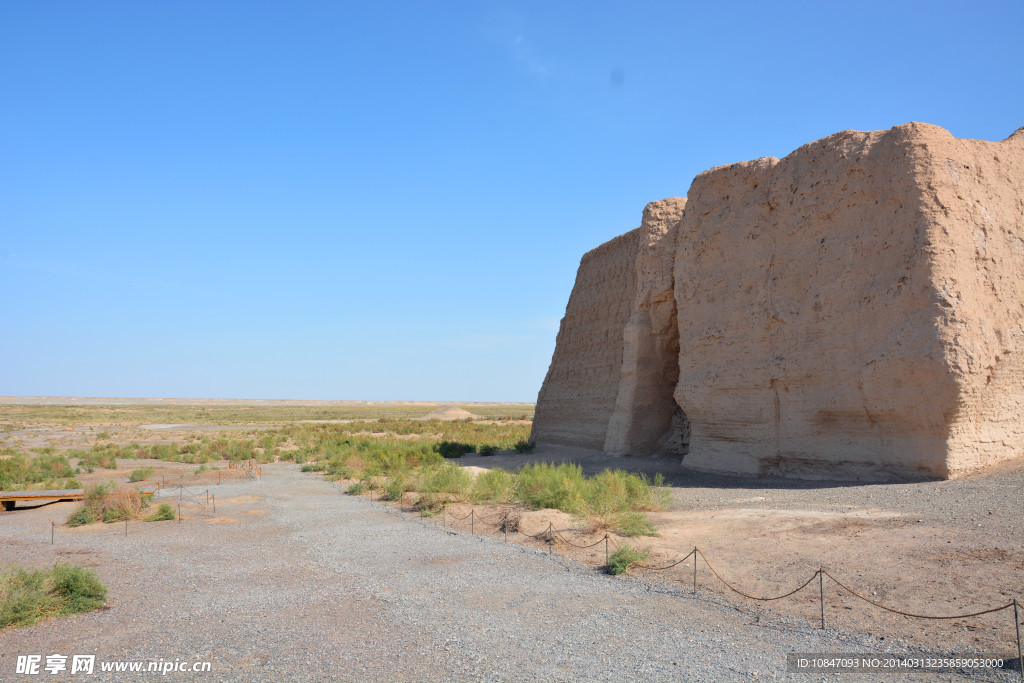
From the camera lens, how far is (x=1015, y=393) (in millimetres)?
13906

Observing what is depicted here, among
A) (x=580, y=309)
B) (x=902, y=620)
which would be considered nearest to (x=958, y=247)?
(x=902, y=620)

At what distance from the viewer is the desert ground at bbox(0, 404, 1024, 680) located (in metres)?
5.98

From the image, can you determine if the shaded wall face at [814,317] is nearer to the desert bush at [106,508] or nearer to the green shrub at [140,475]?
the desert bush at [106,508]

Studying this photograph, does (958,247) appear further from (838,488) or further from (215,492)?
(215,492)

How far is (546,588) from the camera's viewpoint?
328 inches

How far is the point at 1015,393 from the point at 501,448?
781 inches

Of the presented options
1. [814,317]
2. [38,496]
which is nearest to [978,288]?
[814,317]

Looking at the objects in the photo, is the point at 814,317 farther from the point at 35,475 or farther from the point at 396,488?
the point at 35,475

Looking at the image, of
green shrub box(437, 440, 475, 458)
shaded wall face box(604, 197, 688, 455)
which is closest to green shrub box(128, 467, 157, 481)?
green shrub box(437, 440, 475, 458)

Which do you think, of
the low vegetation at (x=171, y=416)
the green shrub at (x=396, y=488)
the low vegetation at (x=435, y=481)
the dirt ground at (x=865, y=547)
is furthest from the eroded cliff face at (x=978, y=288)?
the low vegetation at (x=171, y=416)

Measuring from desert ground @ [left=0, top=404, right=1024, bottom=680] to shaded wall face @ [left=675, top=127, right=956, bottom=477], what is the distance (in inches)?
60.4

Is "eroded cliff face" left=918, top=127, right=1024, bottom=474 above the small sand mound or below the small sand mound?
above

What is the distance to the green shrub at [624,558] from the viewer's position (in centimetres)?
895

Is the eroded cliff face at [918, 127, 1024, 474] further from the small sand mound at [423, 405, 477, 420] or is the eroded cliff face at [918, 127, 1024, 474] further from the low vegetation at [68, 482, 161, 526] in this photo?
the small sand mound at [423, 405, 477, 420]
